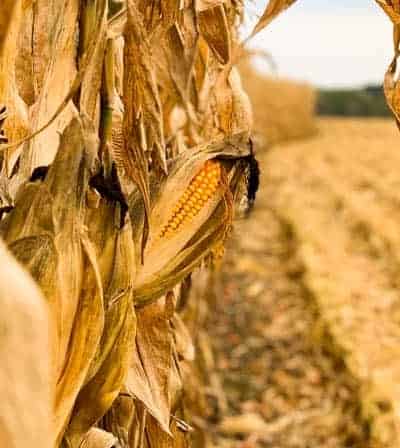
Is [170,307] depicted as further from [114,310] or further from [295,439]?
[295,439]

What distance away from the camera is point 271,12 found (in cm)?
94

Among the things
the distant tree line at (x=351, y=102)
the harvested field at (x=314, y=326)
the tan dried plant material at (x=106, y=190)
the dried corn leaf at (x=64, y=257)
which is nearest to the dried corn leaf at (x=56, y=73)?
the tan dried plant material at (x=106, y=190)

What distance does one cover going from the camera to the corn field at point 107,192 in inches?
29.0

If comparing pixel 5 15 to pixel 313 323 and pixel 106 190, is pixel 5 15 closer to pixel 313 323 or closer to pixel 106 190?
pixel 106 190

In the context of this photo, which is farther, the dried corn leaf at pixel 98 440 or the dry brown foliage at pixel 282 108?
the dry brown foliage at pixel 282 108

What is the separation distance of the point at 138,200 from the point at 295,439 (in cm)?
227

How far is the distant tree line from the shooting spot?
36844 millimetres

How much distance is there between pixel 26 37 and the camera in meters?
0.97

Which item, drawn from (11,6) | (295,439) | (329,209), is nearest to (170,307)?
(11,6)

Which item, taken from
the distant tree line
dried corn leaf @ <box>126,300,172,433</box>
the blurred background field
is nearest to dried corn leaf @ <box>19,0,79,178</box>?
dried corn leaf @ <box>126,300,172,433</box>

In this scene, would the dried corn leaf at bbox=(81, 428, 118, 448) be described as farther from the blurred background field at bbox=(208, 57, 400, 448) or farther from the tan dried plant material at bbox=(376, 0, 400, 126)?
the blurred background field at bbox=(208, 57, 400, 448)

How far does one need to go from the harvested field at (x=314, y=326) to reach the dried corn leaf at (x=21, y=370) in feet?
7.33

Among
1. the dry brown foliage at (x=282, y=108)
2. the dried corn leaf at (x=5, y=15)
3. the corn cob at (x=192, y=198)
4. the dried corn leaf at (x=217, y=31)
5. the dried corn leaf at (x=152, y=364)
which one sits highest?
the dried corn leaf at (x=5, y=15)

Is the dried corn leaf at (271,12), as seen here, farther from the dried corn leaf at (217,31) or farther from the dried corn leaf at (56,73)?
the dried corn leaf at (56,73)
